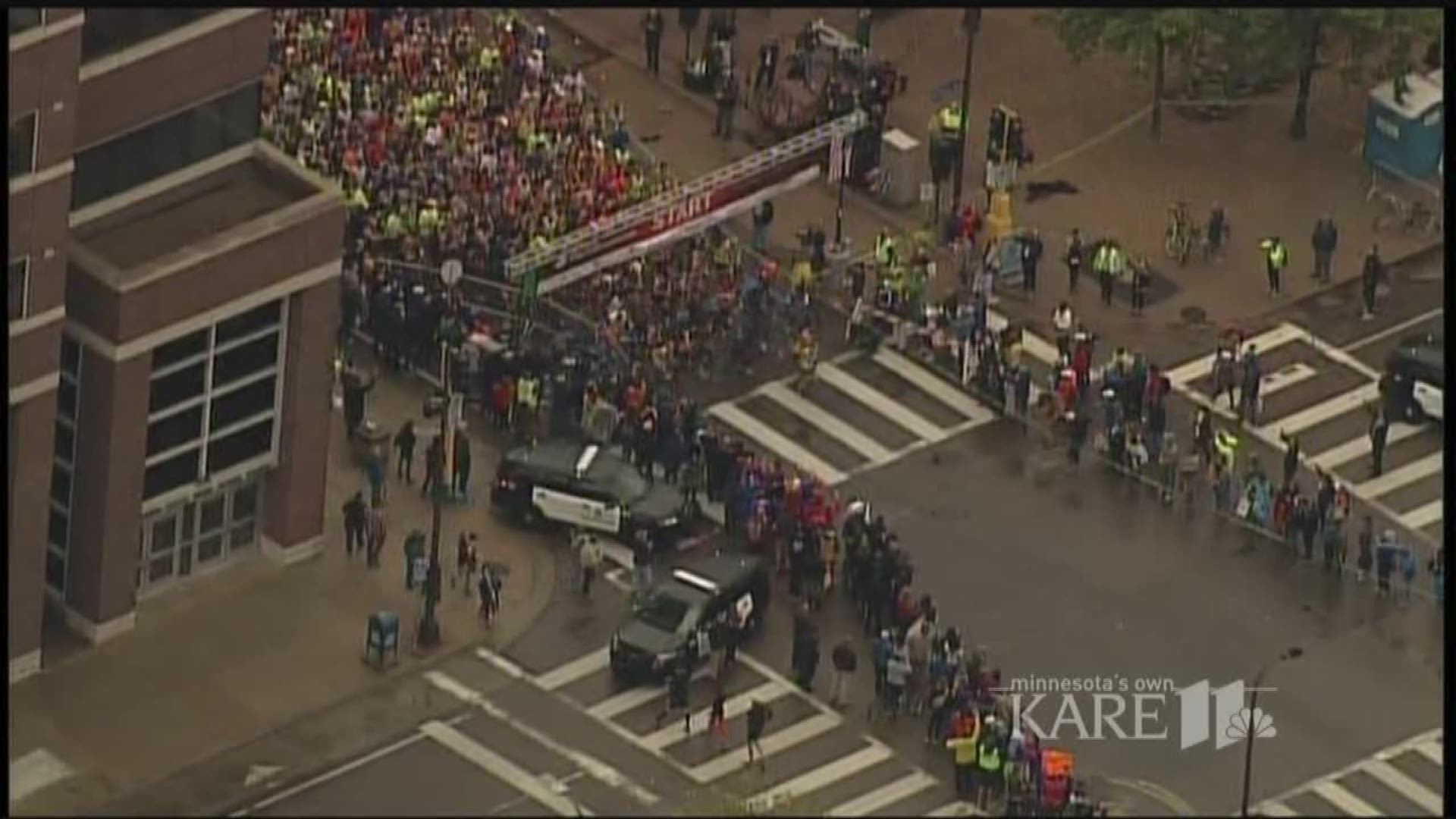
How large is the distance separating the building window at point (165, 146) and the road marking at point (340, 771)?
414 inches

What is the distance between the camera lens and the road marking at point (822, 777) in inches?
4136

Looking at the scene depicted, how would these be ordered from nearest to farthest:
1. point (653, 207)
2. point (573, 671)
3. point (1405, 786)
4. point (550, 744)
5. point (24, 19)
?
point (24, 19), point (1405, 786), point (550, 744), point (573, 671), point (653, 207)

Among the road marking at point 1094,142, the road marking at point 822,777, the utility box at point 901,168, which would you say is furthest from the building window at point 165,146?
the road marking at point 1094,142

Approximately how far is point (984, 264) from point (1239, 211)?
268 inches

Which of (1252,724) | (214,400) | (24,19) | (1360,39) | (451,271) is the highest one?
(24,19)

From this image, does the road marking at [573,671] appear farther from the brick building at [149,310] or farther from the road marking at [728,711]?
the brick building at [149,310]

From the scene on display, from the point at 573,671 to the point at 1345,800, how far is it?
13.6 metres

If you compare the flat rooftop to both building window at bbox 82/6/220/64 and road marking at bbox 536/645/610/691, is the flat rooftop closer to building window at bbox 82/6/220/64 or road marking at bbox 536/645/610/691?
building window at bbox 82/6/220/64

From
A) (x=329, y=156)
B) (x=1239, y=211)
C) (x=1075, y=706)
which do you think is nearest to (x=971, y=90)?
(x=1239, y=211)

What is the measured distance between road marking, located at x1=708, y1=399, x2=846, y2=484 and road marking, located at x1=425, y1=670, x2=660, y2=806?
1030cm

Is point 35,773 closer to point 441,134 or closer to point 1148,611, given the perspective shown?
point 1148,611

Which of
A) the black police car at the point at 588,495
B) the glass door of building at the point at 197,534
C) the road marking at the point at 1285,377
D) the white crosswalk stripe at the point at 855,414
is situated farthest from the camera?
the road marking at the point at 1285,377

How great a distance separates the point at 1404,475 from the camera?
117 meters

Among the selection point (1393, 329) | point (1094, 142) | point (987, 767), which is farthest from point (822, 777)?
point (1094, 142)
